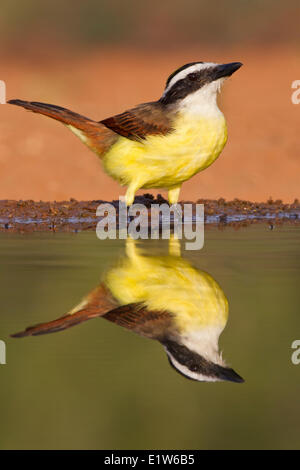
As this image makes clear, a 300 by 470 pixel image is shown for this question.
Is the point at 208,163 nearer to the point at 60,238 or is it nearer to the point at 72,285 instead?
the point at 60,238

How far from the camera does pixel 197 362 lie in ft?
9.89

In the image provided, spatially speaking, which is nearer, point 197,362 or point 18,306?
point 197,362

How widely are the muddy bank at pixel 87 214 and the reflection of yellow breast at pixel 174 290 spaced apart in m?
3.28

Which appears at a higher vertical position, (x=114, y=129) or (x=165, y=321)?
(x=114, y=129)

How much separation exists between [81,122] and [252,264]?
160 inches

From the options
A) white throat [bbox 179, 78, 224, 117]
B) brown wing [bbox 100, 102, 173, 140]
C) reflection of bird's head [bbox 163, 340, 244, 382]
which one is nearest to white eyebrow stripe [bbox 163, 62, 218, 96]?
white throat [bbox 179, 78, 224, 117]

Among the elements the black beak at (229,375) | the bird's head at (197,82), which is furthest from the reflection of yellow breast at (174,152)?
the black beak at (229,375)

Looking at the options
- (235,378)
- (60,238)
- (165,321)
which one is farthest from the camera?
(60,238)

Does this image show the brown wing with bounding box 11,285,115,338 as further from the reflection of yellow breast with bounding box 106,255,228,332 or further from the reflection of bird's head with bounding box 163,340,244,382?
the reflection of bird's head with bounding box 163,340,244,382

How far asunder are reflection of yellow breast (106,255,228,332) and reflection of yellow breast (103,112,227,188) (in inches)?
105

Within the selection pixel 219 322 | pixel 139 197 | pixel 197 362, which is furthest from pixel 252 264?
pixel 139 197

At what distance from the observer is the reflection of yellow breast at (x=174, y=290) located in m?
3.62

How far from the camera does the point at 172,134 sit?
7.90 metres

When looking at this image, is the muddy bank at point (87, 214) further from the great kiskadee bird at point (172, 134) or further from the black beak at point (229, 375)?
the black beak at point (229, 375)
